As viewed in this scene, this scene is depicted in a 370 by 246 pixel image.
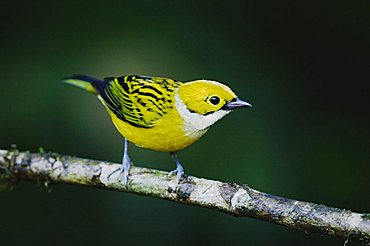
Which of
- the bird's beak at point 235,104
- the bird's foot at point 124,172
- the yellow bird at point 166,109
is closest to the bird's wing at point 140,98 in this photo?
the yellow bird at point 166,109

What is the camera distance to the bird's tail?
14.5ft

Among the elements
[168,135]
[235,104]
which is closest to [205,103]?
[235,104]

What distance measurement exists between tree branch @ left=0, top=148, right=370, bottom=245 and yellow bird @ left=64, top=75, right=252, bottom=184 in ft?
0.32

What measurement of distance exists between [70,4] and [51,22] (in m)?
0.22

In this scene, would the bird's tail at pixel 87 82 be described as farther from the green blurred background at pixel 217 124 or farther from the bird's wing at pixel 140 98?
the green blurred background at pixel 217 124

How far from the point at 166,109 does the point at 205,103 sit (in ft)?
1.06

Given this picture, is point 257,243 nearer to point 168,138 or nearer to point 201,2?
point 168,138

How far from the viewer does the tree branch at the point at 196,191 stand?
2.91m

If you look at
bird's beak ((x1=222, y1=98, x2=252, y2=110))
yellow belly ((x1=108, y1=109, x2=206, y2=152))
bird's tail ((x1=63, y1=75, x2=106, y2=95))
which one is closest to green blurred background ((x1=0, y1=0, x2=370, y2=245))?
bird's tail ((x1=63, y1=75, x2=106, y2=95))

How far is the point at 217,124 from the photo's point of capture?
4.82m

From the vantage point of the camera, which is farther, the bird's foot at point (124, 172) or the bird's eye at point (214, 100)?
the bird's foot at point (124, 172)

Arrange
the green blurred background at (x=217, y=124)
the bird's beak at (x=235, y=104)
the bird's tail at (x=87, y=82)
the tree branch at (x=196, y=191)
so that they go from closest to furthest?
1. the tree branch at (x=196, y=191)
2. the bird's beak at (x=235, y=104)
3. the bird's tail at (x=87, y=82)
4. the green blurred background at (x=217, y=124)

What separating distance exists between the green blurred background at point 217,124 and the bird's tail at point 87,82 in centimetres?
24

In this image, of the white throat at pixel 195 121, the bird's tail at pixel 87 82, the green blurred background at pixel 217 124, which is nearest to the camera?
the white throat at pixel 195 121
